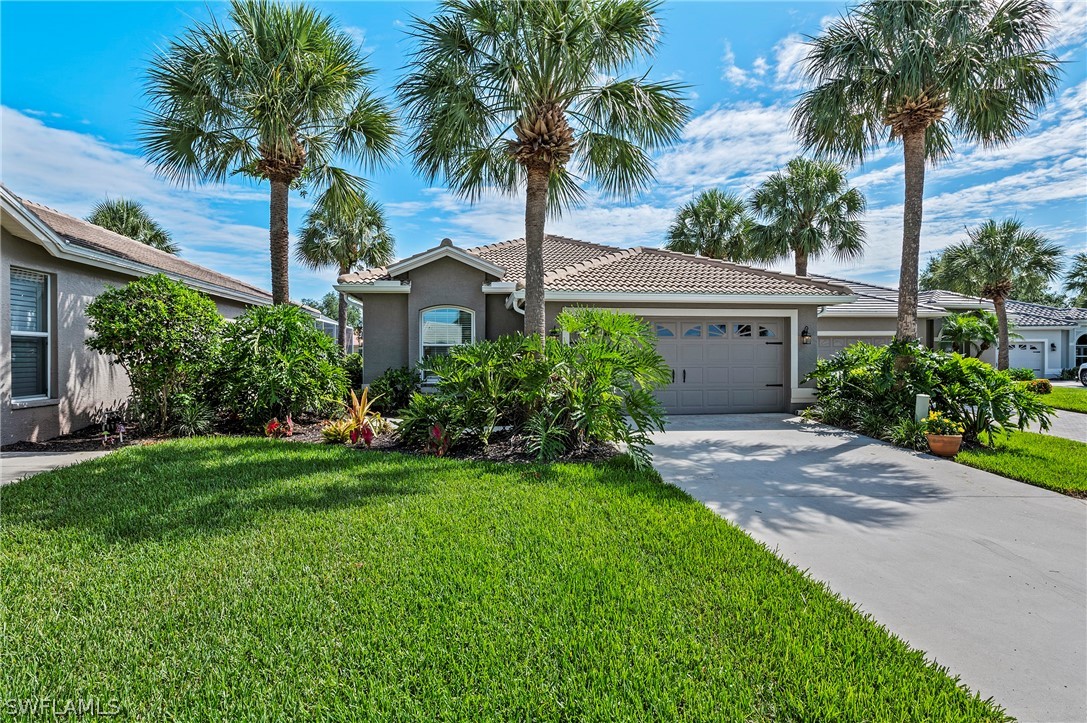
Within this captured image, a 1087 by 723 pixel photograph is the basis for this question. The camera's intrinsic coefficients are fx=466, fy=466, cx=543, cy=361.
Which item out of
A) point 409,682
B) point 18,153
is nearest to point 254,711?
point 409,682

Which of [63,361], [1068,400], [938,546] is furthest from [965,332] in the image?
[63,361]

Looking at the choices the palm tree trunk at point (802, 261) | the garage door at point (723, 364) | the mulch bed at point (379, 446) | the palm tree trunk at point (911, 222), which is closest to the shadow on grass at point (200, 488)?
the mulch bed at point (379, 446)

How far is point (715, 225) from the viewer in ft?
73.2

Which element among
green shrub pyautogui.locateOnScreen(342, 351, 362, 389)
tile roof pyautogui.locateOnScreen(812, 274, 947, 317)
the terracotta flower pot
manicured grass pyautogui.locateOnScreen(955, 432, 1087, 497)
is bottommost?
manicured grass pyautogui.locateOnScreen(955, 432, 1087, 497)

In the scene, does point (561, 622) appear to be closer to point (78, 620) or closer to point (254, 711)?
point (254, 711)

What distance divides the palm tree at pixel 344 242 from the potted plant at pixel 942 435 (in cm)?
2163

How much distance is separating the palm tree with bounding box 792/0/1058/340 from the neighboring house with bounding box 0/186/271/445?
48.3ft

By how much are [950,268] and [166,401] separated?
30.1 metres

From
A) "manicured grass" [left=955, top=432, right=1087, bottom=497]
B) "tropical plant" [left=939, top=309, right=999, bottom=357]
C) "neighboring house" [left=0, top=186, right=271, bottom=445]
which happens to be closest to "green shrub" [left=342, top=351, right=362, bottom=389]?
"neighboring house" [left=0, top=186, right=271, bottom=445]

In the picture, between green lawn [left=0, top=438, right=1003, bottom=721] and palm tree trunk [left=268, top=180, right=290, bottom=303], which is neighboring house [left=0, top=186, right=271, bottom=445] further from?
green lawn [left=0, top=438, right=1003, bottom=721]

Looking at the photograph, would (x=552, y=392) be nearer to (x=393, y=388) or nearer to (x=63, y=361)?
(x=393, y=388)

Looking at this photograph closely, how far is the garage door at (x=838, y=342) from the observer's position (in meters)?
15.8

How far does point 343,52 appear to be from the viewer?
10.1 m

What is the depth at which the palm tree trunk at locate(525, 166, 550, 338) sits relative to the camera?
823 centimetres
